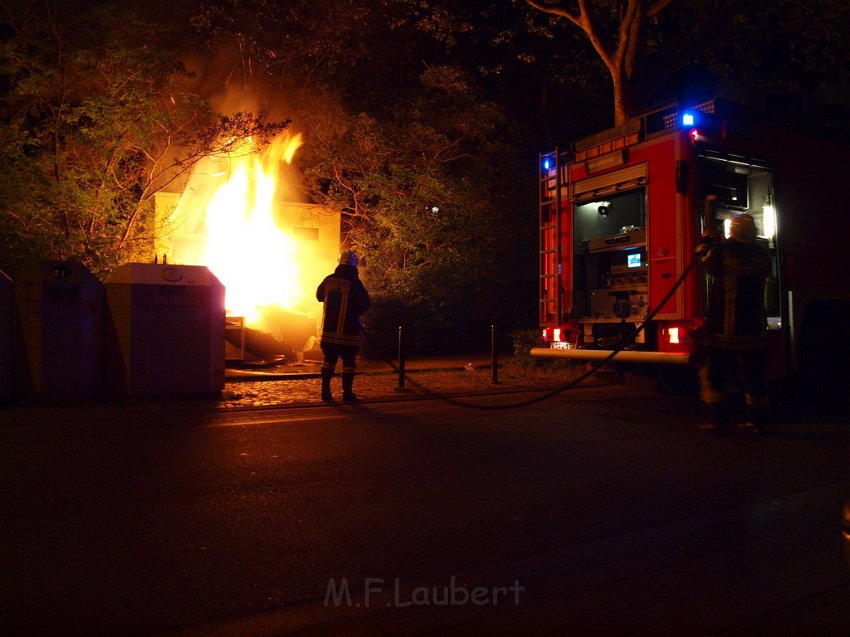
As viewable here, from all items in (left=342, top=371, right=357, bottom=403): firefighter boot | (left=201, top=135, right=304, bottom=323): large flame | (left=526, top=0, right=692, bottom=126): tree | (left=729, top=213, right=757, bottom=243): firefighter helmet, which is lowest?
(left=342, top=371, right=357, bottom=403): firefighter boot

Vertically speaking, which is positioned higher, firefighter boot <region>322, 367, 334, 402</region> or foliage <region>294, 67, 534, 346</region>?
foliage <region>294, 67, 534, 346</region>

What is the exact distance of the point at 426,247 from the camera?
17484 mm

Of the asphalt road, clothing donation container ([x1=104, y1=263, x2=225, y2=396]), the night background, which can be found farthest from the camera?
the night background

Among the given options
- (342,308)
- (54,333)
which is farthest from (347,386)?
(54,333)

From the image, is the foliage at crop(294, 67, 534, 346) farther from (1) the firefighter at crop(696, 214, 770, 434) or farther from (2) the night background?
(1) the firefighter at crop(696, 214, 770, 434)

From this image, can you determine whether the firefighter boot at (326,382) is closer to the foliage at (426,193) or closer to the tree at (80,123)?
the tree at (80,123)

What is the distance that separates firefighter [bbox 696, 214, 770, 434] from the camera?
6.49 m

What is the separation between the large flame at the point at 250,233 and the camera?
16.2m

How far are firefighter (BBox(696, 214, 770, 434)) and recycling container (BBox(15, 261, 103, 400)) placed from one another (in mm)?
6972

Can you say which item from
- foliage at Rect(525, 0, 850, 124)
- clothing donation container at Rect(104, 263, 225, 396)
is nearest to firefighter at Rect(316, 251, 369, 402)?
clothing donation container at Rect(104, 263, 225, 396)

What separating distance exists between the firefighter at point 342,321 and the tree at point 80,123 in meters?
6.15

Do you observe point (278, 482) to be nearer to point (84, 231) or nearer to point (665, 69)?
point (84, 231)

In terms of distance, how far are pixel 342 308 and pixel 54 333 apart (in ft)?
11.1

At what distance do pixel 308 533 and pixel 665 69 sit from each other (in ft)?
48.0
